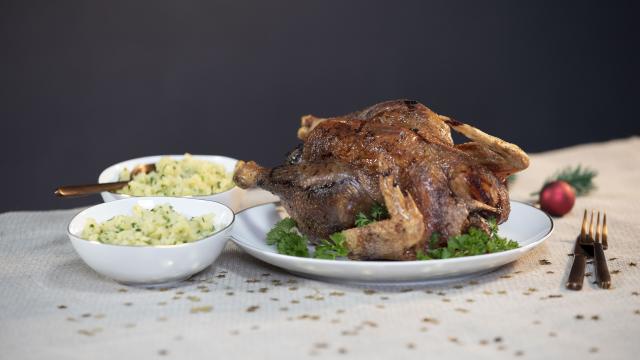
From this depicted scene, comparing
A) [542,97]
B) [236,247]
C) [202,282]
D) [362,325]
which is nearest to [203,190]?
[236,247]

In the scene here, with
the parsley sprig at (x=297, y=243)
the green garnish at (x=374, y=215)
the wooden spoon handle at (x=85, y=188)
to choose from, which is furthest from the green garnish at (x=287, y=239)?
the wooden spoon handle at (x=85, y=188)

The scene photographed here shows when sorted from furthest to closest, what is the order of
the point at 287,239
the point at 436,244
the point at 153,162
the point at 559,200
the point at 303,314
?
1. the point at 153,162
2. the point at 559,200
3. the point at 287,239
4. the point at 436,244
5. the point at 303,314

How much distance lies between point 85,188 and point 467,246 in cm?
156

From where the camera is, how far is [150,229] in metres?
2.65

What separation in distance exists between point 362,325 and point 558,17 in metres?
4.53

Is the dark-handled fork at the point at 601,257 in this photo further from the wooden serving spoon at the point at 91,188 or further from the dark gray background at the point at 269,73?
the dark gray background at the point at 269,73

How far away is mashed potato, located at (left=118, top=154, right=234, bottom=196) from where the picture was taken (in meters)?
3.39

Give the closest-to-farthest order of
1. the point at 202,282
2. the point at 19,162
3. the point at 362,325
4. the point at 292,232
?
the point at 362,325
the point at 202,282
the point at 292,232
the point at 19,162

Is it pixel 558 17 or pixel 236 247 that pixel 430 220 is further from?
pixel 558 17

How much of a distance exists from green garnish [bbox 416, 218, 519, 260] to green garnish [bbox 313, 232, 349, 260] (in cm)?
25

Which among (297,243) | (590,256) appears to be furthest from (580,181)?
(297,243)

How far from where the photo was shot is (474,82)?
243 inches

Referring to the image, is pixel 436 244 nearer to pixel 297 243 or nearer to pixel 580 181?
pixel 297 243

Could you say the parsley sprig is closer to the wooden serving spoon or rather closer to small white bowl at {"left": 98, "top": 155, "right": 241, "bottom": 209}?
small white bowl at {"left": 98, "top": 155, "right": 241, "bottom": 209}
